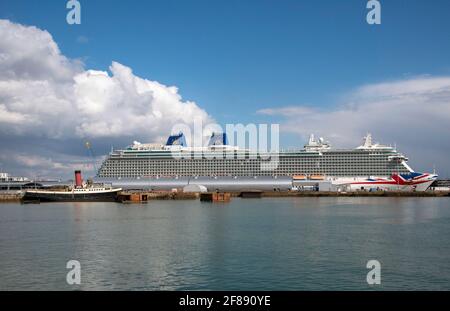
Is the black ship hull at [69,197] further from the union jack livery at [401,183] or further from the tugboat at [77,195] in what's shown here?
the union jack livery at [401,183]

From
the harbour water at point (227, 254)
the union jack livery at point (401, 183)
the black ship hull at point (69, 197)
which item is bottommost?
the harbour water at point (227, 254)

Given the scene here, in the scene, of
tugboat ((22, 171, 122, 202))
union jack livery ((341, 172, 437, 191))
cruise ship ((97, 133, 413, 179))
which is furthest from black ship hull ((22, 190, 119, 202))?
union jack livery ((341, 172, 437, 191))

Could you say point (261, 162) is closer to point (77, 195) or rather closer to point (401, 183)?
point (401, 183)

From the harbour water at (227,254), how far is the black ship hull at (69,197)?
28.6 meters

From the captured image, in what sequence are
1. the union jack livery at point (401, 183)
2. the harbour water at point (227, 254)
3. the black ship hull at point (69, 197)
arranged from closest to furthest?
the harbour water at point (227, 254)
the black ship hull at point (69, 197)
the union jack livery at point (401, 183)

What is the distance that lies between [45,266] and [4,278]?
1868 millimetres

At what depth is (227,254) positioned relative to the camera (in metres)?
19.3

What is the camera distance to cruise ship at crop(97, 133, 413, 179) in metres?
81.4

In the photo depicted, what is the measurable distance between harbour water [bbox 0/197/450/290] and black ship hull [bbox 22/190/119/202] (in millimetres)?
28570

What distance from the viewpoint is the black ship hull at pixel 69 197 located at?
59750mm

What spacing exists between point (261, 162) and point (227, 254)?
208 feet

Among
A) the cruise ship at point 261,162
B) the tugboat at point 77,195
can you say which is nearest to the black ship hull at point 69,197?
the tugboat at point 77,195
